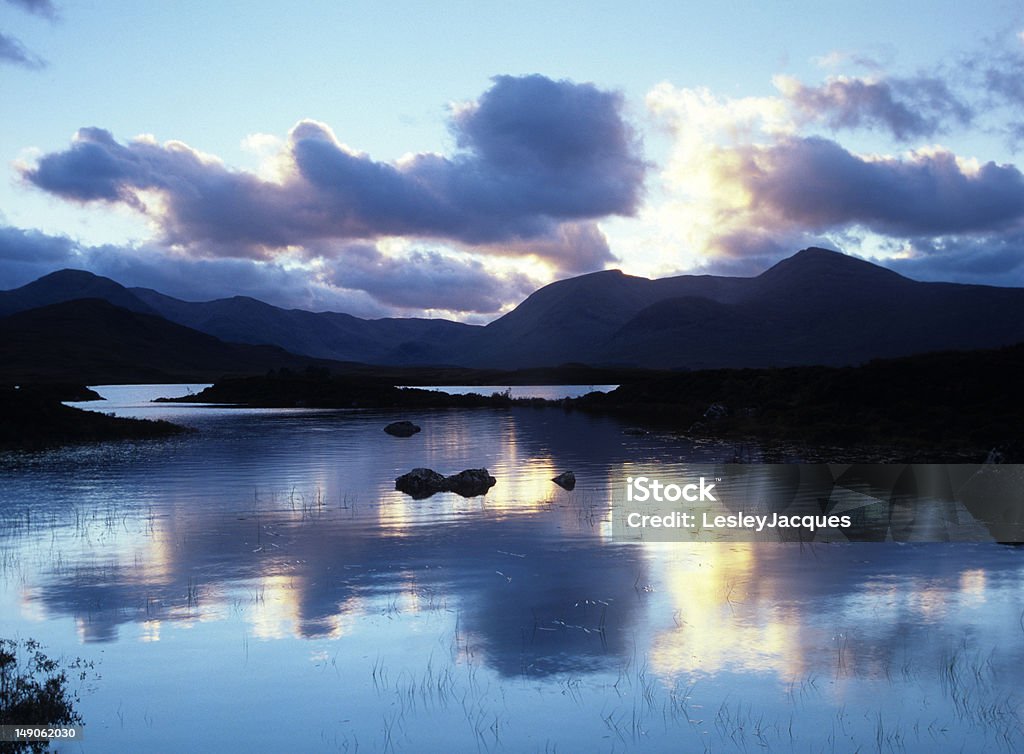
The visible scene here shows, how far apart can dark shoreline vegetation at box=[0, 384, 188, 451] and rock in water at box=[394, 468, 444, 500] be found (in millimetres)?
32912

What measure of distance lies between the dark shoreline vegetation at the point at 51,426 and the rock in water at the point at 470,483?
35.0m

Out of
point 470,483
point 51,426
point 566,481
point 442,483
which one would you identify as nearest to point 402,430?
point 51,426

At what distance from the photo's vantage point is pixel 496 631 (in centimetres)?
1670

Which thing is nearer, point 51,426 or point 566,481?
point 566,481

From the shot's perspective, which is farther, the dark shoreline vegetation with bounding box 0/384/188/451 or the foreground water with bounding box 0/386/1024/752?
the dark shoreline vegetation with bounding box 0/384/188/451

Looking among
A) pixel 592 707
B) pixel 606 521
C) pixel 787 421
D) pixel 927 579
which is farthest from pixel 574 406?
pixel 592 707

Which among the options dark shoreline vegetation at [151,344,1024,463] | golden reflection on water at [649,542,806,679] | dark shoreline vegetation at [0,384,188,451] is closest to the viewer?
golden reflection on water at [649,542,806,679]

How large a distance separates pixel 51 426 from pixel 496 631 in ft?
192

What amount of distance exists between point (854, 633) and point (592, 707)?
6318 mm

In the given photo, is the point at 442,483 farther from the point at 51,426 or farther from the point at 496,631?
the point at 51,426

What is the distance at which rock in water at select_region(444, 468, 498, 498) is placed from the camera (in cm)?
3703

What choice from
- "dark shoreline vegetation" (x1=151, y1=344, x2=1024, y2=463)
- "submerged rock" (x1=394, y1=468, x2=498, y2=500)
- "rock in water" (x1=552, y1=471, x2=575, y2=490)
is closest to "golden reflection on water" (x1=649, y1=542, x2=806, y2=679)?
"rock in water" (x1=552, y1=471, x2=575, y2=490)

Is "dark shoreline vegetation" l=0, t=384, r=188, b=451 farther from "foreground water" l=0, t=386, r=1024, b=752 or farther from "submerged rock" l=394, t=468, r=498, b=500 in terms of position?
"submerged rock" l=394, t=468, r=498, b=500

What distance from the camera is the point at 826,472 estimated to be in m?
40.5
